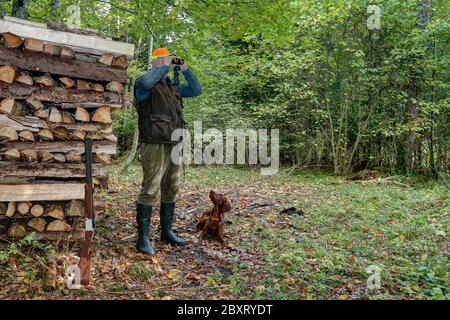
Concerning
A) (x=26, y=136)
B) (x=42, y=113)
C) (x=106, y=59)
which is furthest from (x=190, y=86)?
(x=26, y=136)

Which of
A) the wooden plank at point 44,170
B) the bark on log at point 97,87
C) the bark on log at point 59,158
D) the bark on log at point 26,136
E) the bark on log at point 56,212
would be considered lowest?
the bark on log at point 56,212

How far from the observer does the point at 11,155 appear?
4180 mm

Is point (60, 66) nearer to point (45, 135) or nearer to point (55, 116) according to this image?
point (55, 116)

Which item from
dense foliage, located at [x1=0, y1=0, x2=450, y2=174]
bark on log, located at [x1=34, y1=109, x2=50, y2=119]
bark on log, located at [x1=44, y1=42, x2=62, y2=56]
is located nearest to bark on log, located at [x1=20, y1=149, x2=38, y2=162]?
bark on log, located at [x1=34, y1=109, x2=50, y2=119]

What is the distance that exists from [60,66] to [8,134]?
910 millimetres

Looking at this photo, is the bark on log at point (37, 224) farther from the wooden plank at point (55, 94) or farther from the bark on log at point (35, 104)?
the wooden plank at point (55, 94)

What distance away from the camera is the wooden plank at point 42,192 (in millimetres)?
4133

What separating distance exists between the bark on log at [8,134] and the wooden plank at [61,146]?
0.23 feet

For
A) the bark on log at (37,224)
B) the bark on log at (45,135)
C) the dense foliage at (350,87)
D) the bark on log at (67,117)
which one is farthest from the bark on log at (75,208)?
the dense foliage at (350,87)

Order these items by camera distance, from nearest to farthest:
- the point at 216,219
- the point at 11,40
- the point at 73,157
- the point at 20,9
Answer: the point at 11,40, the point at 73,157, the point at 216,219, the point at 20,9

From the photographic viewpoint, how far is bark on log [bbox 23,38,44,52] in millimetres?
4191

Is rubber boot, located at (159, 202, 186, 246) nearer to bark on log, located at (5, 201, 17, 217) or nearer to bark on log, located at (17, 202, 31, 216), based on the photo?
bark on log, located at (17, 202, 31, 216)
